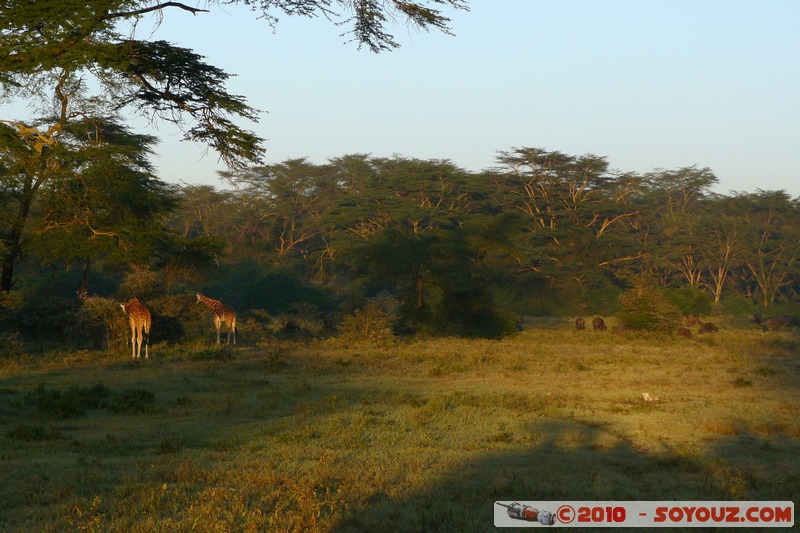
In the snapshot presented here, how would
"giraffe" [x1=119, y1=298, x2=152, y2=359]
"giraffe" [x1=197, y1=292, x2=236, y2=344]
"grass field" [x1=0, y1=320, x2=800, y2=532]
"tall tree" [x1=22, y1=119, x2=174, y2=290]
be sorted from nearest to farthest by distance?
"grass field" [x1=0, y1=320, x2=800, y2=532]
"giraffe" [x1=119, y1=298, x2=152, y2=359]
"tall tree" [x1=22, y1=119, x2=174, y2=290]
"giraffe" [x1=197, y1=292, x2=236, y2=344]

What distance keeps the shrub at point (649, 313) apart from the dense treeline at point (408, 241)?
3260mm

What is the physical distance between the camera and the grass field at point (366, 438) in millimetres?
6492

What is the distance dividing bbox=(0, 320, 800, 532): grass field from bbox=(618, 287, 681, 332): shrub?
804cm

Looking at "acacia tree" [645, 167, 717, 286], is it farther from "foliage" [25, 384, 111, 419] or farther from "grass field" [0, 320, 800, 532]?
"foliage" [25, 384, 111, 419]

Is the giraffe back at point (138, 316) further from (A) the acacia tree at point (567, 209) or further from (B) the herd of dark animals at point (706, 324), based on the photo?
(A) the acacia tree at point (567, 209)

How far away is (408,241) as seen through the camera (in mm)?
28016

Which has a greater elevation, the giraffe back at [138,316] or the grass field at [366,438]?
the giraffe back at [138,316]

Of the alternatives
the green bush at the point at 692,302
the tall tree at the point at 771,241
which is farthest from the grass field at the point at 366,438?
the tall tree at the point at 771,241

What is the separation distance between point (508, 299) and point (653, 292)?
65.4 feet

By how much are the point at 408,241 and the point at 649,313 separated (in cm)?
786

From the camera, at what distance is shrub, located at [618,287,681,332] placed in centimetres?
2714

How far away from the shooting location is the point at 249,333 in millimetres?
25000

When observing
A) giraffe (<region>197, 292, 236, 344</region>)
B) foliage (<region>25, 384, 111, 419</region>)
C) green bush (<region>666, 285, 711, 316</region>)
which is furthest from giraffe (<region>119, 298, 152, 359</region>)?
green bush (<region>666, 285, 711, 316</region>)

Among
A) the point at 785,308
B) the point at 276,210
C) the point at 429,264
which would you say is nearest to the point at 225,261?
the point at 276,210
